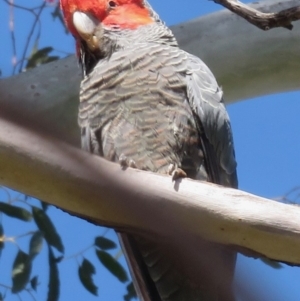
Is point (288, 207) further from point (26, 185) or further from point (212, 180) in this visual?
point (212, 180)

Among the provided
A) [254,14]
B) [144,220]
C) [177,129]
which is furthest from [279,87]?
[144,220]

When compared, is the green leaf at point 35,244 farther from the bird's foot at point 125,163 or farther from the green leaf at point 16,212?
the bird's foot at point 125,163

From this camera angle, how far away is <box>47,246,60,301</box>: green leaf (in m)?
2.03

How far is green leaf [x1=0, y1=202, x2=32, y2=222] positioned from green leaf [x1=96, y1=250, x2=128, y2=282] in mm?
285

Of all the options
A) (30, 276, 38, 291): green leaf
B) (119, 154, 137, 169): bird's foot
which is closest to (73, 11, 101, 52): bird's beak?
(119, 154, 137, 169): bird's foot

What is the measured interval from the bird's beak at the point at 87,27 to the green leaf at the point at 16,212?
73 centimetres

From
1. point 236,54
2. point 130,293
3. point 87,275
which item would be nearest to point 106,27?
point 236,54

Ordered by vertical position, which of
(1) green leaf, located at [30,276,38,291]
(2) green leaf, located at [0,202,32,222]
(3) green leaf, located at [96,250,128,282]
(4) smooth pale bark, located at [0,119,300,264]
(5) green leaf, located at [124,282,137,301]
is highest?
(4) smooth pale bark, located at [0,119,300,264]

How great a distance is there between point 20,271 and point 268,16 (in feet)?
4.52

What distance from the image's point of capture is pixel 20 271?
7.07ft

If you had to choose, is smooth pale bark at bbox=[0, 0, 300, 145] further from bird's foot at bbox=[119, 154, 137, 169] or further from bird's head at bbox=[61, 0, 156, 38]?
bird's foot at bbox=[119, 154, 137, 169]

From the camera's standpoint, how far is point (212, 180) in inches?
60.0

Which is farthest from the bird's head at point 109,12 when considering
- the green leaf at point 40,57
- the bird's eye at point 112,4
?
the green leaf at point 40,57

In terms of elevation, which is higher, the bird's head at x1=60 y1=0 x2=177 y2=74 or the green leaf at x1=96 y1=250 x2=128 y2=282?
the bird's head at x1=60 y1=0 x2=177 y2=74
